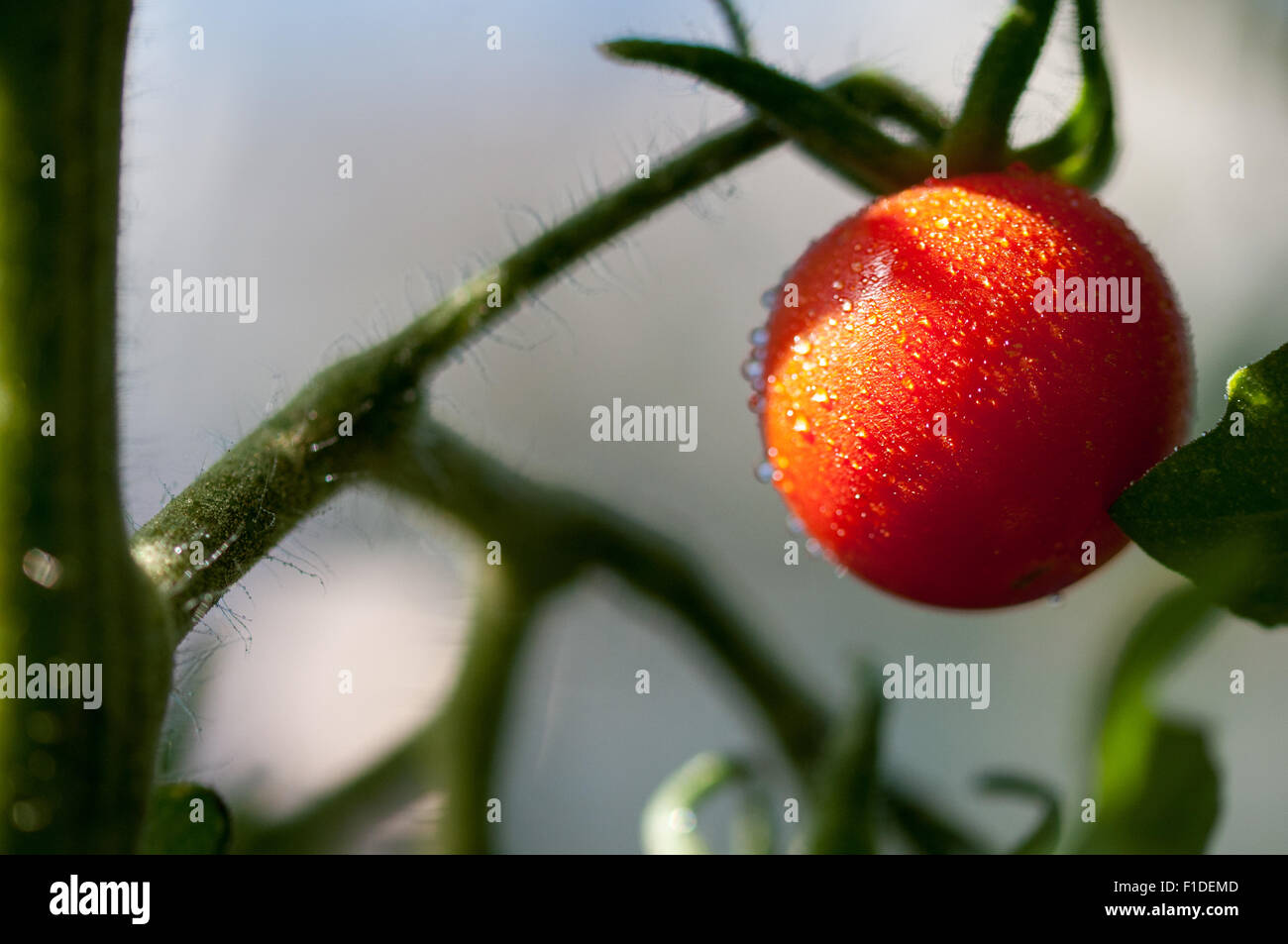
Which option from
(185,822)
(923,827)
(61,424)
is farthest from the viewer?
(923,827)

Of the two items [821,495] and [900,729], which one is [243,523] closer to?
[821,495]

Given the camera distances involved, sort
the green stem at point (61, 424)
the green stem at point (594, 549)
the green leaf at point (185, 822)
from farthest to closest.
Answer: the green stem at point (594, 549) → the green leaf at point (185, 822) → the green stem at point (61, 424)

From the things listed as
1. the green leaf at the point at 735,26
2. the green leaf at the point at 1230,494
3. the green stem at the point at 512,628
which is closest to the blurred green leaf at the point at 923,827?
the green stem at the point at 512,628

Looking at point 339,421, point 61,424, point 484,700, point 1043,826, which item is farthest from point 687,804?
point 61,424

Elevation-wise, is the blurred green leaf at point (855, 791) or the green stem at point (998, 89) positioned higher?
the green stem at point (998, 89)

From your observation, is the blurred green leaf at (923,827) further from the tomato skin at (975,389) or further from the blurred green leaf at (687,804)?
the tomato skin at (975,389)

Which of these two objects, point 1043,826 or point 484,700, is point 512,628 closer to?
point 484,700
